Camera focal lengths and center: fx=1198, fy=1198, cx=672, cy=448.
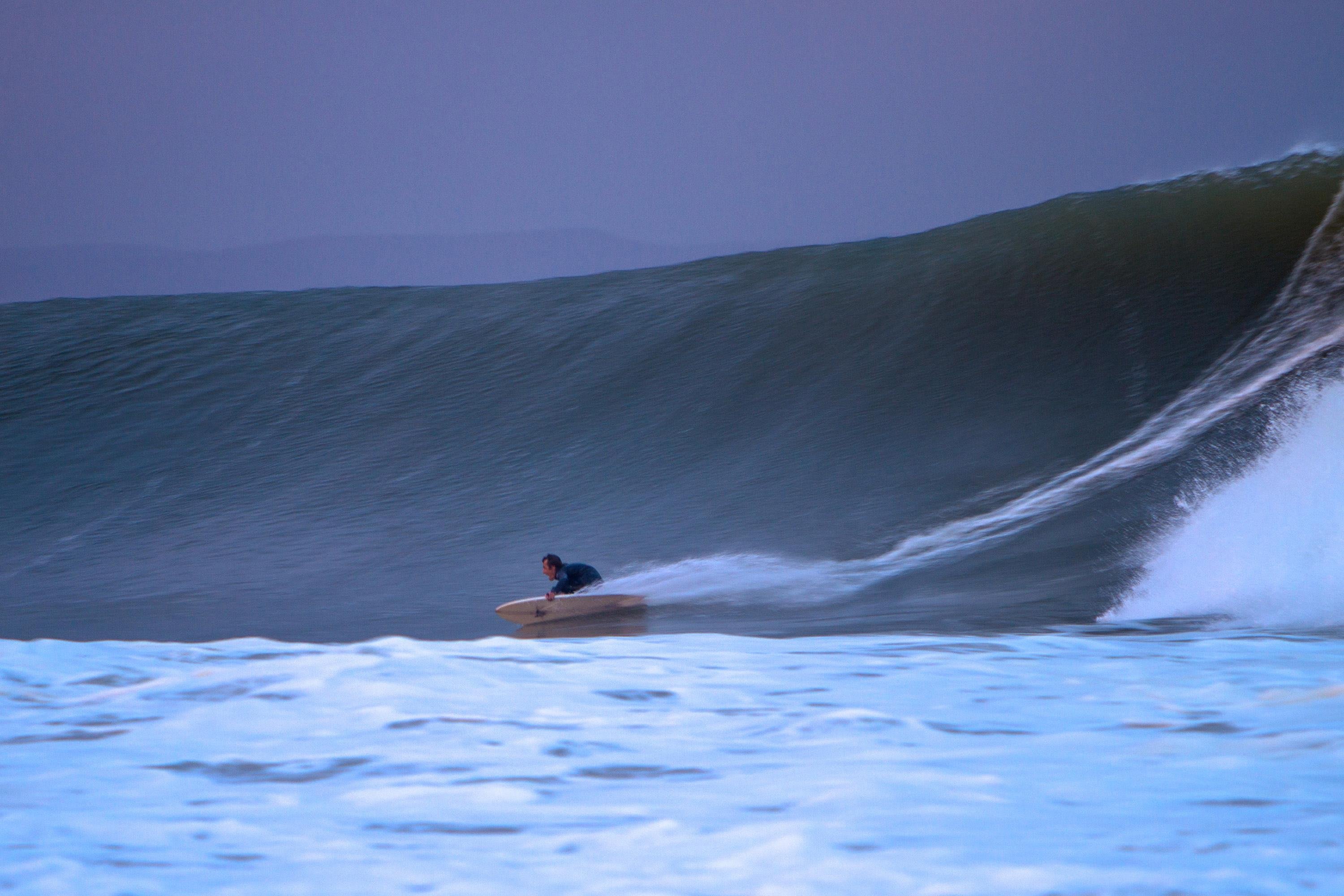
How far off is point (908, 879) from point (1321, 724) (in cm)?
154

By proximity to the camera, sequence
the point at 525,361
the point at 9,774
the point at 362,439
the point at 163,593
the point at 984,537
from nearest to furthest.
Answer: the point at 9,774 < the point at 984,537 < the point at 163,593 < the point at 362,439 < the point at 525,361

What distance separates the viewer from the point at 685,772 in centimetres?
286

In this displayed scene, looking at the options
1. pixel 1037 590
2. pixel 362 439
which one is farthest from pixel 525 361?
pixel 1037 590

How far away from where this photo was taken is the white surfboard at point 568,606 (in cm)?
615

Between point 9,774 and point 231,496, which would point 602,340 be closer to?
point 231,496

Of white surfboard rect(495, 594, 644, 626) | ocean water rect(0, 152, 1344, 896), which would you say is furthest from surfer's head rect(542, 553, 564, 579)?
ocean water rect(0, 152, 1344, 896)

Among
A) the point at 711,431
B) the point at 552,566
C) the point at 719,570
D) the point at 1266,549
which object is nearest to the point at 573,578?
the point at 552,566

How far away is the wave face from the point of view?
691cm

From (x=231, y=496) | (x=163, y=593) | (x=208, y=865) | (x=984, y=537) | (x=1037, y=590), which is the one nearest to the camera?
(x=208, y=865)

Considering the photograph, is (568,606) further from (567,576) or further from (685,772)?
(685,772)

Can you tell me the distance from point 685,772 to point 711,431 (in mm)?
7092

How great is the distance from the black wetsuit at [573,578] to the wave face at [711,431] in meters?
0.36

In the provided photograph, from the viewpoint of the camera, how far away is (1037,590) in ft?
19.1

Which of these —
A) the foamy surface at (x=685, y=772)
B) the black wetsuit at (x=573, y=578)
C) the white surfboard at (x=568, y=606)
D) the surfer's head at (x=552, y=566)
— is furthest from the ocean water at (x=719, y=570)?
the surfer's head at (x=552, y=566)
